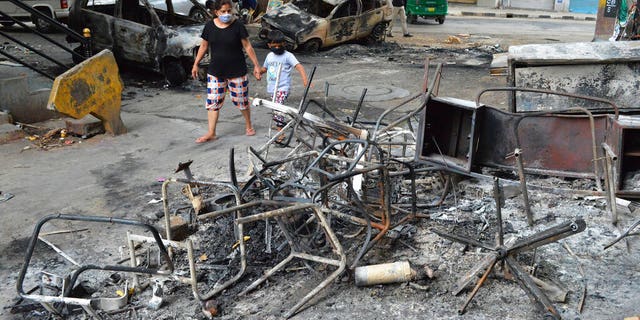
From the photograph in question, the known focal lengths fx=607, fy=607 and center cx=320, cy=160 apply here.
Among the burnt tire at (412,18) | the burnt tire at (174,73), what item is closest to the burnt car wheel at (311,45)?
the burnt tire at (174,73)

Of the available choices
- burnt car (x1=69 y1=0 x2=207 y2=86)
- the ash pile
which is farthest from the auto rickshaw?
the ash pile

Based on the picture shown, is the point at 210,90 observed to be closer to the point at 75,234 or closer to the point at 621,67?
the point at 75,234

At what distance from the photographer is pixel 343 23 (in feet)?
49.0

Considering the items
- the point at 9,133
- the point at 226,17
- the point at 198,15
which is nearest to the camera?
the point at 226,17

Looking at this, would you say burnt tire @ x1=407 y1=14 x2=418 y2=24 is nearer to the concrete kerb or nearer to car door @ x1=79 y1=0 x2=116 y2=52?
the concrete kerb

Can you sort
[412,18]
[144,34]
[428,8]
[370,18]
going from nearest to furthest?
[144,34] < [370,18] < [428,8] < [412,18]

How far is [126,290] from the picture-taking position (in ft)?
13.0

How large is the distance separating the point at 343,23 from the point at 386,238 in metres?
11.0

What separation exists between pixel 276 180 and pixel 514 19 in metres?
22.3

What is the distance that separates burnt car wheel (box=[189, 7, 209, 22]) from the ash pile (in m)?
7.72

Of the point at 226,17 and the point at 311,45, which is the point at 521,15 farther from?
the point at 226,17

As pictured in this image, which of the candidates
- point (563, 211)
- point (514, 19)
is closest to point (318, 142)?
point (563, 211)

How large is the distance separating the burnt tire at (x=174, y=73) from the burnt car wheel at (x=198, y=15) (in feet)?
5.73

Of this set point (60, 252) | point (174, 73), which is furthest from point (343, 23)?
point (60, 252)
